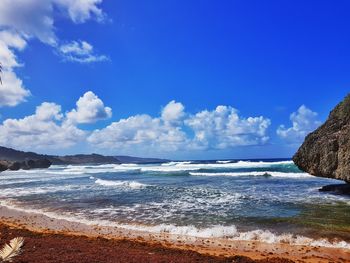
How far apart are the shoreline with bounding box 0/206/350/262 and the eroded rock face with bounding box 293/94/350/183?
852 centimetres

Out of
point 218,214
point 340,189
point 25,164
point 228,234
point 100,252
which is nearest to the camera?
point 100,252

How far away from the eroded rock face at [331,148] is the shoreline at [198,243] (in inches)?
335

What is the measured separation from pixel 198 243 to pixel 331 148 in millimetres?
11214

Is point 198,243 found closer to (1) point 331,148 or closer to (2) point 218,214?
(2) point 218,214

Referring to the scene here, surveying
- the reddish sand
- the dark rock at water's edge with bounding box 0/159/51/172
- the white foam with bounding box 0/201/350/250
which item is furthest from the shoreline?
the dark rock at water's edge with bounding box 0/159/51/172

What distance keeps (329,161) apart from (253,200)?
474 cm

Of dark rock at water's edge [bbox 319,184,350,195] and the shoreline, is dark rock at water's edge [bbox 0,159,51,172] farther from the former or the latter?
dark rock at water's edge [bbox 319,184,350,195]

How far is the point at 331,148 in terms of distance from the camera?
1945 cm

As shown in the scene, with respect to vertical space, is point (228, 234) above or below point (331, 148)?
below

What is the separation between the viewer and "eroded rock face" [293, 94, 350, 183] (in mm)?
18375

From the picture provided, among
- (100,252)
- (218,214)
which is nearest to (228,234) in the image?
(218,214)

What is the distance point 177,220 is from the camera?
15375mm

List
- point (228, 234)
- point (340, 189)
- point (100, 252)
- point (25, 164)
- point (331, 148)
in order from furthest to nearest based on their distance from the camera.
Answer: point (25, 164)
point (340, 189)
point (331, 148)
point (228, 234)
point (100, 252)

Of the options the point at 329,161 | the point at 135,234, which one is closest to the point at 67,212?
the point at 135,234
